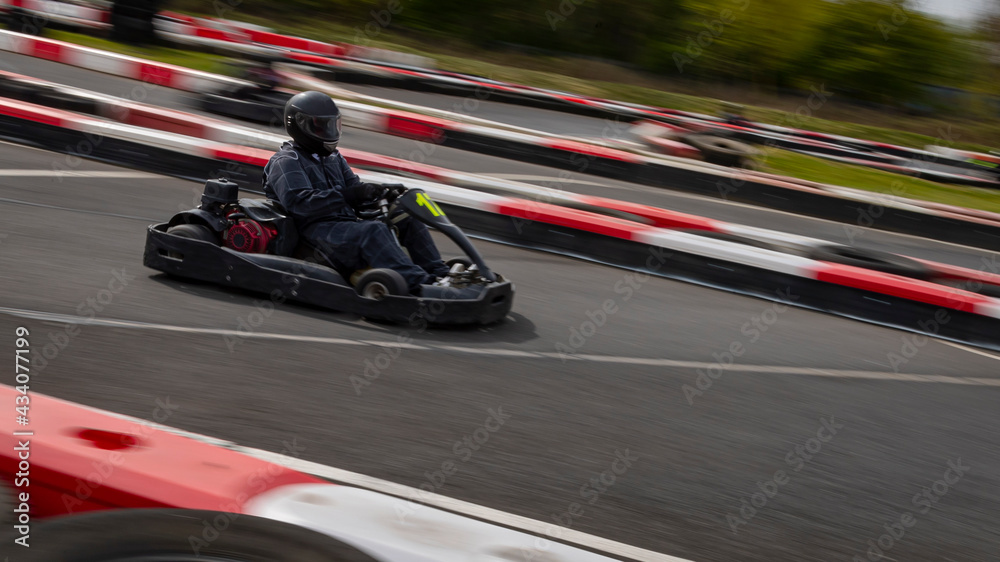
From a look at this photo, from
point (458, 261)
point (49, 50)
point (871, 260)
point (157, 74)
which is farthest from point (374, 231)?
point (49, 50)

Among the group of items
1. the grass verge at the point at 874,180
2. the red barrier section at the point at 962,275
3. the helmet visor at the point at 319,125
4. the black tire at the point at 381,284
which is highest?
the helmet visor at the point at 319,125

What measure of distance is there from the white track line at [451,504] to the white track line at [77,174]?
4.48m

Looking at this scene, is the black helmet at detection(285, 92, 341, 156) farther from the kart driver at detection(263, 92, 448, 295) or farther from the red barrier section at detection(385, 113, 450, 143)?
the red barrier section at detection(385, 113, 450, 143)

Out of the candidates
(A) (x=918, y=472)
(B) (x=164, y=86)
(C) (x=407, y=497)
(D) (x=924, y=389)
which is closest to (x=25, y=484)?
(C) (x=407, y=497)

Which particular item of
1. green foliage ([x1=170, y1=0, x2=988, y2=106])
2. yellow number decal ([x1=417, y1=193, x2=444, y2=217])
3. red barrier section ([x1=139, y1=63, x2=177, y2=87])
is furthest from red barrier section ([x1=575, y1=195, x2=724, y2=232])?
green foliage ([x1=170, y1=0, x2=988, y2=106])

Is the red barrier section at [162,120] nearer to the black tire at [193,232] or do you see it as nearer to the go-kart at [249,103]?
the go-kart at [249,103]

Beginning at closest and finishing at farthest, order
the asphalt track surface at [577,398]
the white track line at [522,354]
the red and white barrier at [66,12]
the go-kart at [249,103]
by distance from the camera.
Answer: the asphalt track surface at [577,398] < the white track line at [522,354] < the go-kart at [249,103] < the red and white barrier at [66,12]

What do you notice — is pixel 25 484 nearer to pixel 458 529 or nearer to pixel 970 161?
pixel 458 529

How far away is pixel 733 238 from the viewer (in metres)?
7.22

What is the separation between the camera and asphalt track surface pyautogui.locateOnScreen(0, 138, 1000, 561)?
3219mm

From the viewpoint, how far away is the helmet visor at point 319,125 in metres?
4.85

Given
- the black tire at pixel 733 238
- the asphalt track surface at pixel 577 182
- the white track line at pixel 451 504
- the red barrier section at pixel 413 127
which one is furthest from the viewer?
the red barrier section at pixel 413 127

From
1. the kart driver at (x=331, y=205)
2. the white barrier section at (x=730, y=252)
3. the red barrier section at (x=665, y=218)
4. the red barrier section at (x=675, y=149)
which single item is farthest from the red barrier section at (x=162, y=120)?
the red barrier section at (x=675, y=149)

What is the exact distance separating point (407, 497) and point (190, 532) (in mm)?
1239
